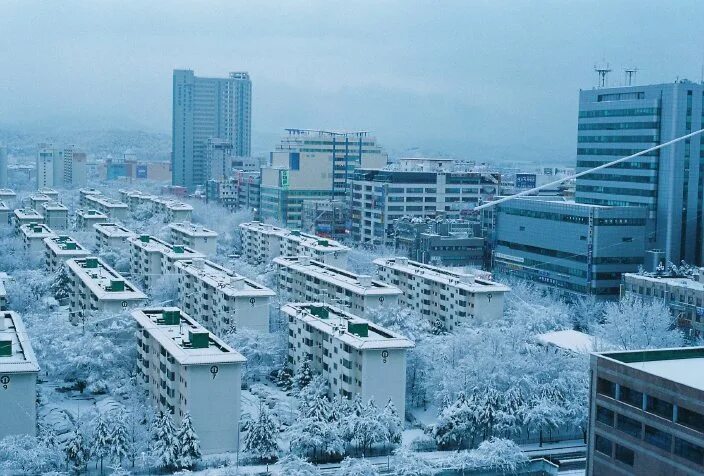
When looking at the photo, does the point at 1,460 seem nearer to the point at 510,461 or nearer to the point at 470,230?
the point at 510,461

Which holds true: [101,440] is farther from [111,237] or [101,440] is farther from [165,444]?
[111,237]

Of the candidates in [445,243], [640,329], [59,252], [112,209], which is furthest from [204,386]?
[112,209]

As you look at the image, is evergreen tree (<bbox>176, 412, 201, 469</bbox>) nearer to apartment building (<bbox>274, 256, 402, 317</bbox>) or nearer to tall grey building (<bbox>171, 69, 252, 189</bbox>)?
apartment building (<bbox>274, 256, 402, 317</bbox>)

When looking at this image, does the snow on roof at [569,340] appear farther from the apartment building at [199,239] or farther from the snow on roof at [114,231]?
the snow on roof at [114,231]

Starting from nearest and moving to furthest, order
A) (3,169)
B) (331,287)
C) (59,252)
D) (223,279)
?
(223,279)
(331,287)
(59,252)
(3,169)

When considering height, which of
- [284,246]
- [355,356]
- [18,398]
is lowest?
[18,398]

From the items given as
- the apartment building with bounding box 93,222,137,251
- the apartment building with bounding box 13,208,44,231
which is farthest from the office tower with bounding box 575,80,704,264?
the apartment building with bounding box 13,208,44,231
